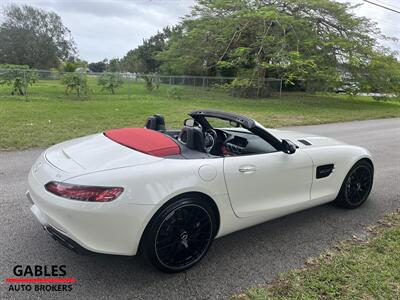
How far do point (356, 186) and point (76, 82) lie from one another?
51.2 feet

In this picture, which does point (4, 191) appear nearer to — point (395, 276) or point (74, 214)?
point (74, 214)

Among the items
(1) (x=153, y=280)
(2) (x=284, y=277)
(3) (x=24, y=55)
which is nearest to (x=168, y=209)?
(1) (x=153, y=280)

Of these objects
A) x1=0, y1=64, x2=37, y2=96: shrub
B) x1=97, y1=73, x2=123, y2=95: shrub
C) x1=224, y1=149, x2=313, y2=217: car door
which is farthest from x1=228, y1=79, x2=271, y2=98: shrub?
x1=224, y1=149, x2=313, y2=217: car door

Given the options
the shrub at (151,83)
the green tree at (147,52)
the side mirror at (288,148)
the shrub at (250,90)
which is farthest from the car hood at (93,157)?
the green tree at (147,52)

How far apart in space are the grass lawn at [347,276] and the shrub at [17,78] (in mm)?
15636

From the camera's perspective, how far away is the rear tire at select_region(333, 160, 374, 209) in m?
3.93

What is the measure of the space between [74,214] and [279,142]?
2002 millimetres

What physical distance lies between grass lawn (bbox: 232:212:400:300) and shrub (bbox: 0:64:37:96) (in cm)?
1564

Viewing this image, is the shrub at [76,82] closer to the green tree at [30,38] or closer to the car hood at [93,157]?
the car hood at [93,157]

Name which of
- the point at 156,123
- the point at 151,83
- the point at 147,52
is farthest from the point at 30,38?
the point at 156,123

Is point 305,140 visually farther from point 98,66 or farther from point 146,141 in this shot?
point 98,66

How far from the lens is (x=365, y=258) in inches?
116

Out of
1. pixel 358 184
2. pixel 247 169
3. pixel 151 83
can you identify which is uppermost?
pixel 151 83

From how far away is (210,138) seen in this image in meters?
3.44
